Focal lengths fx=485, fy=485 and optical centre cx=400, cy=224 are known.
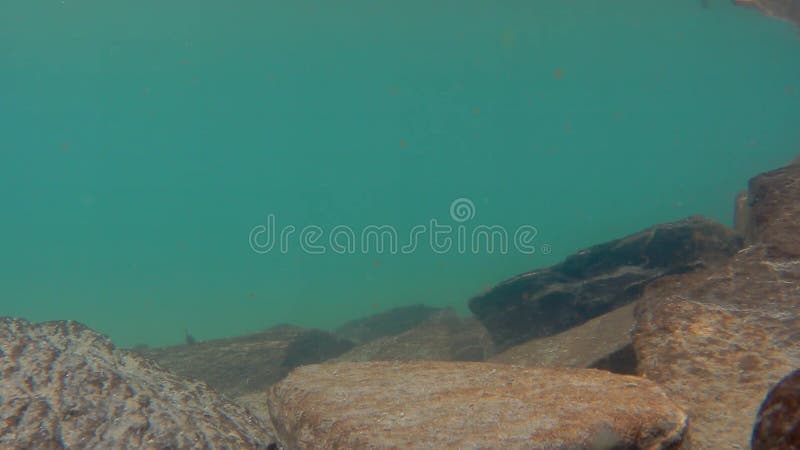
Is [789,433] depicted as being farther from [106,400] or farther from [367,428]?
[106,400]

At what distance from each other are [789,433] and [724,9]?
49.9m

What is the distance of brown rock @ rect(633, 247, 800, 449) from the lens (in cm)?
321

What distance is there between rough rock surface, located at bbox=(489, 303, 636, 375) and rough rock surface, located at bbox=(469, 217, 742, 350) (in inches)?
57.9

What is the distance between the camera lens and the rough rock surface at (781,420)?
6.38 feet

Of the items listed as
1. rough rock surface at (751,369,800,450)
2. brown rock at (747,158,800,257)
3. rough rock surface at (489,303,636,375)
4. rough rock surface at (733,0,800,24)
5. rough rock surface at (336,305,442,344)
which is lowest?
rough rock surface at (336,305,442,344)

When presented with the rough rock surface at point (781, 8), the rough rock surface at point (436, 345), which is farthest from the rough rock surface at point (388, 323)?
the rough rock surface at point (781, 8)

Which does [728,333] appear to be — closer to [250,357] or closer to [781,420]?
[781,420]

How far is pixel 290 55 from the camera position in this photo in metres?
64.6

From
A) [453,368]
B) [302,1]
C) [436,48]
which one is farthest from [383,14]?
[453,368]

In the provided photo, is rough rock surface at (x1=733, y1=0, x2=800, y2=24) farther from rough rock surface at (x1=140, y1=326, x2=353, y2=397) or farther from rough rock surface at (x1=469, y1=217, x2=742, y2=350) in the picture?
rough rock surface at (x1=140, y1=326, x2=353, y2=397)

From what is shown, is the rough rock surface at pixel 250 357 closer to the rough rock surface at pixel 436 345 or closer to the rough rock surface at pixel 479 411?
the rough rock surface at pixel 436 345

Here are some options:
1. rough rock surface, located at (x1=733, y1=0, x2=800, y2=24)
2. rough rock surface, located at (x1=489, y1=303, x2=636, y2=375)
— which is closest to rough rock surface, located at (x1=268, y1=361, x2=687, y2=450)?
rough rock surface, located at (x1=489, y1=303, x2=636, y2=375)

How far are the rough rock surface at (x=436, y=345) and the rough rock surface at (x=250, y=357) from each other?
0.93m

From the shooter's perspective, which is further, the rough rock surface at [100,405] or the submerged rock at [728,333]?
the submerged rock at [728,333]
